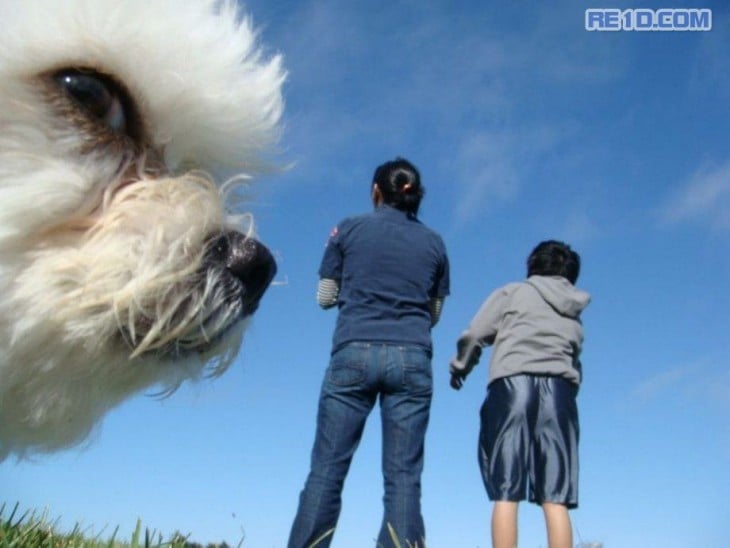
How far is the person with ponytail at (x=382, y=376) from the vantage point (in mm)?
5449

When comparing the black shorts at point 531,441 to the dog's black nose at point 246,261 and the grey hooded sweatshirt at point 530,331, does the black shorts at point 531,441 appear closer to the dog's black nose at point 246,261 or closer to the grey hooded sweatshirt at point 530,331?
the grey hooded sweatshirt at point 530,331

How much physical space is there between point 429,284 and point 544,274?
144 centimetres

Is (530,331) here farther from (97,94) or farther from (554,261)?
(97,94)

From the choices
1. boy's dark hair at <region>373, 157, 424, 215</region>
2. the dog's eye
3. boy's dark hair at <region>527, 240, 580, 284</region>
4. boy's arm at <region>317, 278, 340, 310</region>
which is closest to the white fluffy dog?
the dog's eye

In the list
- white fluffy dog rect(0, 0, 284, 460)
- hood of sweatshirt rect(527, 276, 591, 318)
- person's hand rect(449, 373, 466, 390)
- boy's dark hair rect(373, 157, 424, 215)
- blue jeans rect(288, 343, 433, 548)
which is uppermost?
boy's dark hair rect(373, 157, 424, 215)

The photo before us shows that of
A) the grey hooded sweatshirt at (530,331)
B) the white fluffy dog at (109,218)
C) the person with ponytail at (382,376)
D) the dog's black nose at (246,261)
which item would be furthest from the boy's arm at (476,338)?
the dog's black nose at (246,261)

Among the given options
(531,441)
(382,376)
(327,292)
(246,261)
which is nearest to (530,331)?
(531,441)

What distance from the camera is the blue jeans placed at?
17.9 feet

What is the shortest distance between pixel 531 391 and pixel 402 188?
1756 millimetres

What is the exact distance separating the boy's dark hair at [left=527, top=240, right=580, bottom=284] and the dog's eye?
4.90m

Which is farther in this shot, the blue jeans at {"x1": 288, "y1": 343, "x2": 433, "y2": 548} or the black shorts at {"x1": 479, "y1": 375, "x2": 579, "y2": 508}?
the black shorts at {"x1": 479, "y1": 375, "x2": 579, "y2": 508}

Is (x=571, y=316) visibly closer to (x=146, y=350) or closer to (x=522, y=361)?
(x=522, y=361)

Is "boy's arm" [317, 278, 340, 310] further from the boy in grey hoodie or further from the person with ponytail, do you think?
the boy in grey hoodie

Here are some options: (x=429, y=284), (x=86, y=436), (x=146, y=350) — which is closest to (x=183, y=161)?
(x=146, y=350)
